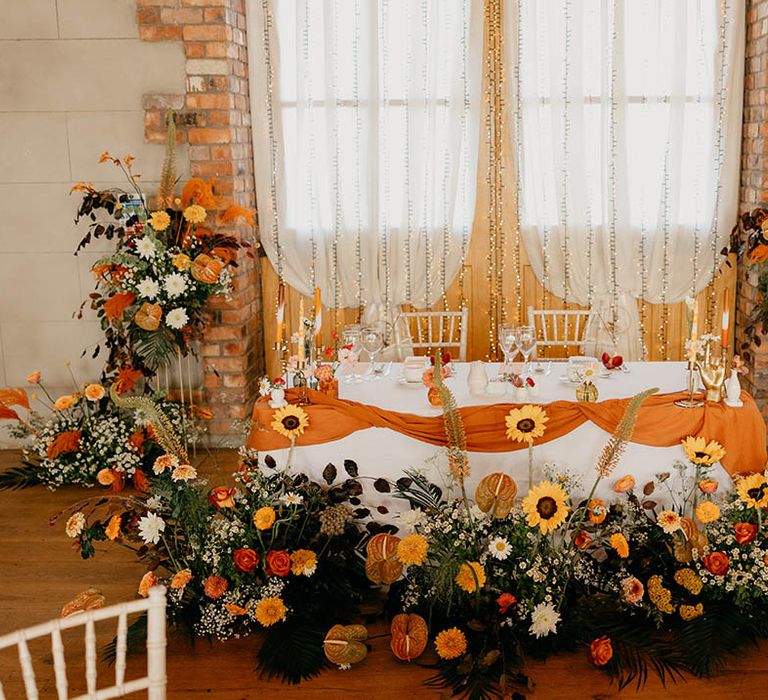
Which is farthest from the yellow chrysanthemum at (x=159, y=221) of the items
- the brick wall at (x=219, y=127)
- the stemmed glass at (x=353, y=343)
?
the stemmed glass at (x=353, y=343)

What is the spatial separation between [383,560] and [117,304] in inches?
82.7

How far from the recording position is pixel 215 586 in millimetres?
3014

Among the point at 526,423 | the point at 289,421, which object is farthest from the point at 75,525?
the point at 526,423

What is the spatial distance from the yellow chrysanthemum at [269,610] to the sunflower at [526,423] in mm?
965

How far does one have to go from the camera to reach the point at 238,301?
4938 mm

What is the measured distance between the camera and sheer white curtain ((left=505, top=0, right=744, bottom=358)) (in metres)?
4.92

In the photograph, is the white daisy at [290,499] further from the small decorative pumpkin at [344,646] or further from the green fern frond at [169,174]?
the green fern frond at [169,174]

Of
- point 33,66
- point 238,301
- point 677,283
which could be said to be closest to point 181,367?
point 238,301

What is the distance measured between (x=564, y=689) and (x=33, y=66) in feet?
13.2

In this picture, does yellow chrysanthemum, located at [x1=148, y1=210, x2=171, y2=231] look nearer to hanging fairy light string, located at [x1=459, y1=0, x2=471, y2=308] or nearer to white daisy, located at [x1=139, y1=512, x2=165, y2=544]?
hanging fairy light string, located at [x1=459, y1=0, x2=471, y2=308]

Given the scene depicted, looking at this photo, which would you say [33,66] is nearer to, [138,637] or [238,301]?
[238,301]

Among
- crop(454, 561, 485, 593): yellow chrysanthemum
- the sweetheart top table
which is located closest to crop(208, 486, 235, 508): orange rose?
the sweetheart top table

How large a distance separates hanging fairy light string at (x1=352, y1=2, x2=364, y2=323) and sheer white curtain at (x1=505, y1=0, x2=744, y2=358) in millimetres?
845

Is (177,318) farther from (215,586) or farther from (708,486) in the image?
(708,486)
